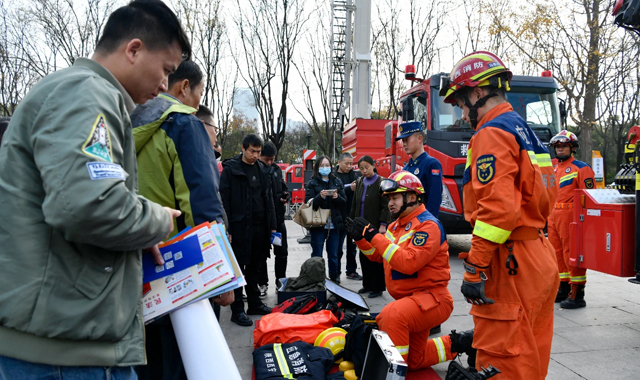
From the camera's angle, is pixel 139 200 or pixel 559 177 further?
pixel 559 177

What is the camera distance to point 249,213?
498cm

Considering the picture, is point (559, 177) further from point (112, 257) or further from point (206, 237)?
point (112, 257)

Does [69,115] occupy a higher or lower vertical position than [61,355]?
higher

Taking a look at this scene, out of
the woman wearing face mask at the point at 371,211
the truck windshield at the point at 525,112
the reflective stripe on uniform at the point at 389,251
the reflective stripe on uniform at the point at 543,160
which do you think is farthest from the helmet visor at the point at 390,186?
the truck windshield at the point at 525,112

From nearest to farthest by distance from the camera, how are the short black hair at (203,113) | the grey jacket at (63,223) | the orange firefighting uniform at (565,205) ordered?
the grey jacket at (63,223) < the short black hair at (203,113) < the orange firefighting uniform at (565,205)

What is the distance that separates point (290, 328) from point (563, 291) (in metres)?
4.10

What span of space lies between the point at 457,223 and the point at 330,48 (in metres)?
17.4

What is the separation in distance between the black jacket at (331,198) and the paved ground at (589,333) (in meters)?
1.08

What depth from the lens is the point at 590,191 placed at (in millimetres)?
4898

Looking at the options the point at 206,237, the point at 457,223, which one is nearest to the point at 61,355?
the point at 206,237

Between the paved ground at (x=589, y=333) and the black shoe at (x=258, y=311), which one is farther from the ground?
the black shoe at (x=258, y=311)

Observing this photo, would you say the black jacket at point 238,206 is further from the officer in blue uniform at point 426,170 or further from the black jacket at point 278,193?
the officer in blue uniform at point 426,170

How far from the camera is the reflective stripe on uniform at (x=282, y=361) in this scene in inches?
132

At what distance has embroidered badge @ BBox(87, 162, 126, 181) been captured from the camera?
1.11 meters
